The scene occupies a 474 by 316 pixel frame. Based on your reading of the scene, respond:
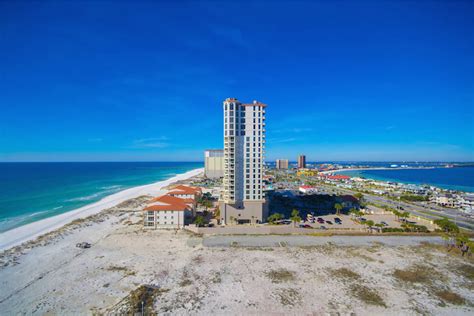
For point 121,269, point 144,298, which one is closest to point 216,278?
point 144,298

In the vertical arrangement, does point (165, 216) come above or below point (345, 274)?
above

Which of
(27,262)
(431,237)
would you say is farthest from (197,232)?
(431,237)

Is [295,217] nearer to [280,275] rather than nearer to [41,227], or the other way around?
[280,275]

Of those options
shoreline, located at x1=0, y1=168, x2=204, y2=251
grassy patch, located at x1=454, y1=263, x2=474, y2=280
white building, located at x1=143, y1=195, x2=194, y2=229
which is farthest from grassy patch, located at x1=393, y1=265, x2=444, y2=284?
shoreline, located at x1=0, y1=168, x2=204, y2=251

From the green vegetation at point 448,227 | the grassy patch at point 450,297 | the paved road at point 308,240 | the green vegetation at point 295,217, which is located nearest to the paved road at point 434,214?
the green vegetation at point 448,227

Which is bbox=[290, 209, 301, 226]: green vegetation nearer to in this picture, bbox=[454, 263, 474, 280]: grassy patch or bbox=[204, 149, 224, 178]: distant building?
bbox=[454, 263, 474, 280]: grassy patch

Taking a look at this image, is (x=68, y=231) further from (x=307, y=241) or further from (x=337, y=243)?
(x=337, y=243)
